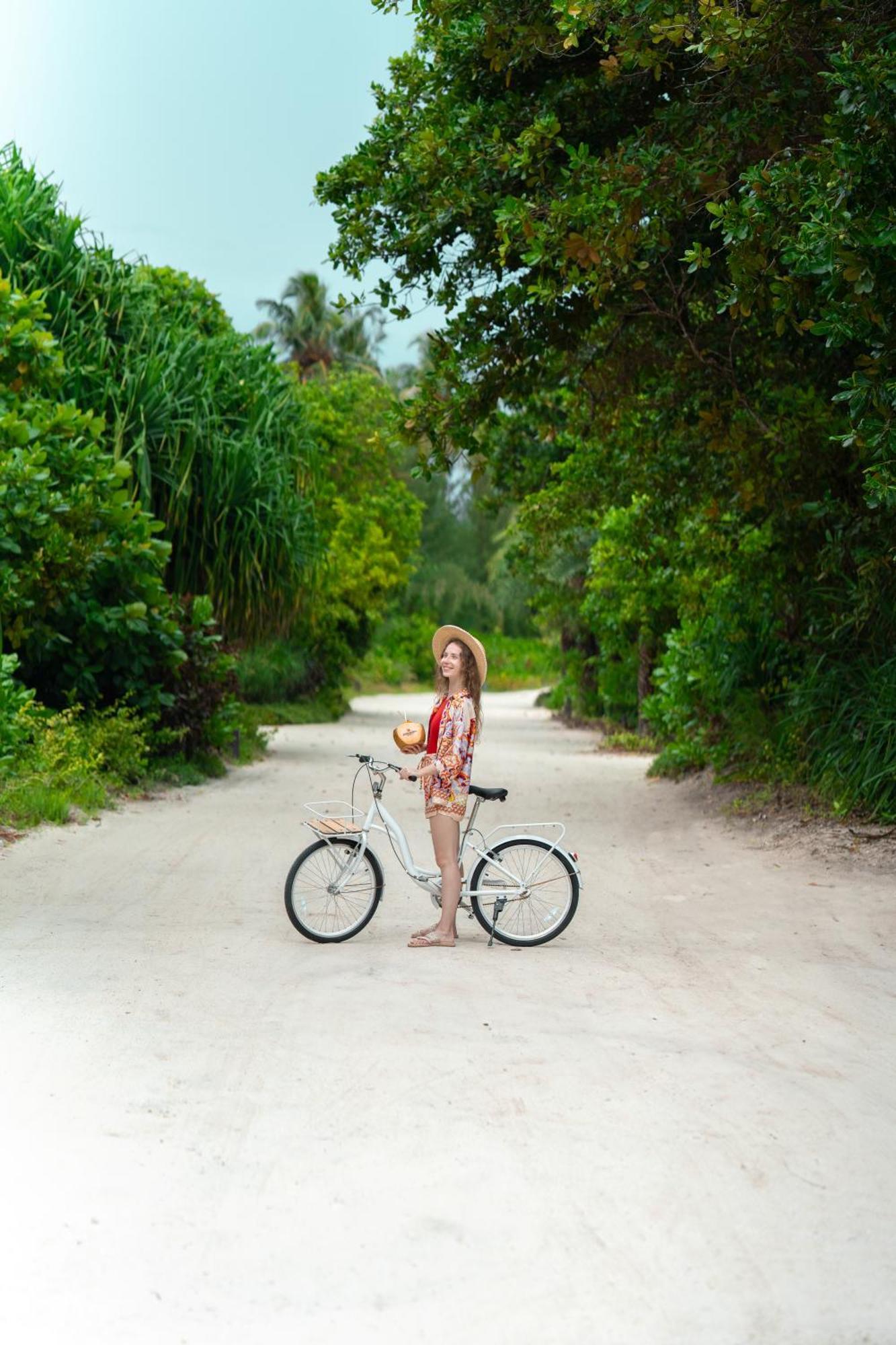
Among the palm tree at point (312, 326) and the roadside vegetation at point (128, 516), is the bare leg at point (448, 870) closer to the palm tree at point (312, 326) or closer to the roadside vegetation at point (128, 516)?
the roadside vegetation at point (128, 516)

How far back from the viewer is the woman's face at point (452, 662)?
24.7 ft

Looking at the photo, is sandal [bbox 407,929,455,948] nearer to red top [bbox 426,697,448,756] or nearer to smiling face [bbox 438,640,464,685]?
red top [bbox 426,697,448,756]

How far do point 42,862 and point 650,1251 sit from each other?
22.4ft

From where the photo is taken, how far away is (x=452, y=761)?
7438 mm

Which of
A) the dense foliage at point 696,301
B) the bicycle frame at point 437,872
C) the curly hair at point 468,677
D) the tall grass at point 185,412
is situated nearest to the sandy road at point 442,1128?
the bicycle frame at point 437,872

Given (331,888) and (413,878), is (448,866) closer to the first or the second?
(413,878)

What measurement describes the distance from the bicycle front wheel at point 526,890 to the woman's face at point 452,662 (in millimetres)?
905

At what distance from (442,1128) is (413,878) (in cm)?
295

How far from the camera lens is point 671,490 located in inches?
581

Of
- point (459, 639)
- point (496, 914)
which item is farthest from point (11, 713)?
point (496, 914)

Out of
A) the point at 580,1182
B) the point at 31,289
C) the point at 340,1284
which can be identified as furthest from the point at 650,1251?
the point at 31,289

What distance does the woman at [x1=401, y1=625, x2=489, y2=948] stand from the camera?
7.43 meters

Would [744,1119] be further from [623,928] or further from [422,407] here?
[422,407]

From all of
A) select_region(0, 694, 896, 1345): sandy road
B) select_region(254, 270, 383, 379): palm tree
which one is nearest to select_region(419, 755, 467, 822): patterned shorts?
select_region(0, 694, 896, 1345): sandy road
